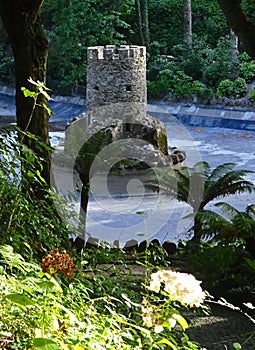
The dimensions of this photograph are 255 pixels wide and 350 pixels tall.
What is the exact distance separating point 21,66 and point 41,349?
3.29 meters

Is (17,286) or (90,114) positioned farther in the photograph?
(90,114)

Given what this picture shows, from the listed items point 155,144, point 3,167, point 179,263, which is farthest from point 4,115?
point 3,167

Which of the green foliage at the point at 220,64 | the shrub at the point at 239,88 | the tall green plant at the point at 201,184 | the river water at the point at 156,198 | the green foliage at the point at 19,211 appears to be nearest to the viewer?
the green foliage at the point at 19,211

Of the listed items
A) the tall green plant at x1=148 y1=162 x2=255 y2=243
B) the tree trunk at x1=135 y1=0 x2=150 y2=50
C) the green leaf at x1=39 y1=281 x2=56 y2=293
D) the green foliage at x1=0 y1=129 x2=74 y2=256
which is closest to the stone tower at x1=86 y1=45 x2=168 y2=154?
the tall green plant at x1=148 y1=162 x2=255 y2=243

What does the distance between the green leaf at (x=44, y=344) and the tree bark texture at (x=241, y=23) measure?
2.59 meters

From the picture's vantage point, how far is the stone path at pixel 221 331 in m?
4.09

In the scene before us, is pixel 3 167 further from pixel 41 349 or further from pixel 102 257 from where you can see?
pixel 41 349

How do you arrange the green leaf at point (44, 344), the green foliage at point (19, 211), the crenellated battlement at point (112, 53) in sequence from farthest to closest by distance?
the crenellated battlement at point (112, 53) → the green foliage at point (19, 211) → the green leaf at point (44, 344)

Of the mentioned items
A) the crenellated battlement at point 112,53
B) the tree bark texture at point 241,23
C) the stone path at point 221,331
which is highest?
the tree bark texture at point 241,23

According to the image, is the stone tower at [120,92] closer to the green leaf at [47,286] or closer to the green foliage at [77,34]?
the green foliage at [77,34]

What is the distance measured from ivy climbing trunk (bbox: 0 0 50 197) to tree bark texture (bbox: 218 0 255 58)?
1.17 m

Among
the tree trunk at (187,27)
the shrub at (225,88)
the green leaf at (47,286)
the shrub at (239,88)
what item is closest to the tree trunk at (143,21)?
the tree trunk at (187,27)

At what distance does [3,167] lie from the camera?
2.65 metres

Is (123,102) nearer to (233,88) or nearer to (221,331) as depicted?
(233,88)
